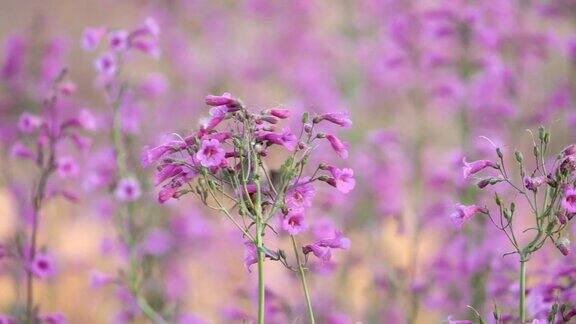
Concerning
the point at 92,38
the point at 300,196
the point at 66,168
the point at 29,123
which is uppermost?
the point at 92,38

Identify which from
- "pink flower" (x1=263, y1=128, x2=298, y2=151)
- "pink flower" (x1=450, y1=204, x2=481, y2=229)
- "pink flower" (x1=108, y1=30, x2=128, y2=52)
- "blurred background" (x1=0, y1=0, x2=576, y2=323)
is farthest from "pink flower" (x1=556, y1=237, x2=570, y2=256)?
"pink flower" (x1=108, y1=30, x2=128, y2=52)

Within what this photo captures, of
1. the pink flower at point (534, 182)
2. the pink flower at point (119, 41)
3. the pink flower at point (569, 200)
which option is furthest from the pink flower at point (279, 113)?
the pink flower at point (119, 41)

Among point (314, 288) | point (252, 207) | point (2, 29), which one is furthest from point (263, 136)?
point (2, 29)

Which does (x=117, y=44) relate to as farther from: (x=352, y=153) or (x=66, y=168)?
(x=352, y=153)

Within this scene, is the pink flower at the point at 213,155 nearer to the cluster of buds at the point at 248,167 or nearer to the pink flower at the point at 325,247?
the cluster of buds at the point at 248,167

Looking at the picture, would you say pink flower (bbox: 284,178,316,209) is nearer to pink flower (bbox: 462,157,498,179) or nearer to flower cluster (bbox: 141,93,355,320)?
flower cluster (bbox: 141,93,355,320)

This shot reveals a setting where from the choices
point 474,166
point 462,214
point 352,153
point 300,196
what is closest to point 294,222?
point 300,196
